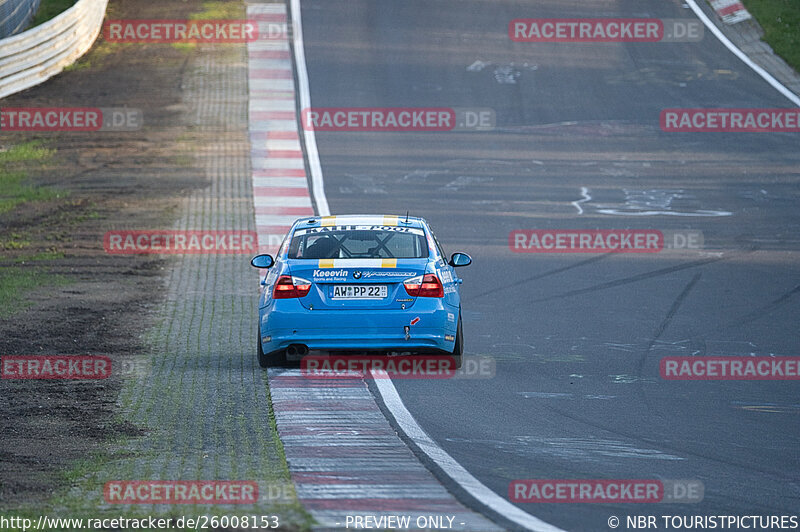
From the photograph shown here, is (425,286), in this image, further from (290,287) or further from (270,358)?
(270,358)

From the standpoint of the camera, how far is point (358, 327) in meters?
11.1

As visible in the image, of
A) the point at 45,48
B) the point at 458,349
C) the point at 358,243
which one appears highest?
the point at 45,48

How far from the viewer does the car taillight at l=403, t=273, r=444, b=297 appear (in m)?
11.2

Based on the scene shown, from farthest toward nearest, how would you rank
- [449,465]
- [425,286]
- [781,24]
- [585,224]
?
1. [781,24]
2. [585,224]
3. [425,286]
4. [449,465]

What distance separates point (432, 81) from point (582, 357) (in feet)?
61.3

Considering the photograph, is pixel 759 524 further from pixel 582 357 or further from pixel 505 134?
pixel 505 134

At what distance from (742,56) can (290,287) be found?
24421 mm

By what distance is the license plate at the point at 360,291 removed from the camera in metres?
11.2

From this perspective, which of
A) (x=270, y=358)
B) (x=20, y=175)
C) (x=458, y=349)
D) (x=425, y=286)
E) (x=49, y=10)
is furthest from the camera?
(x=49, y=10)

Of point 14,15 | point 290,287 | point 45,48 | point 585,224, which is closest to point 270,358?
point 290,287

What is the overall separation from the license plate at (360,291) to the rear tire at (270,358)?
31.7 inches

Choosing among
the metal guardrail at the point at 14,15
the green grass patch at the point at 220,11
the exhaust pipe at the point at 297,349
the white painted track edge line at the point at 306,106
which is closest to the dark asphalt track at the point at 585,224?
the white painted track edge line at the point at 306,106

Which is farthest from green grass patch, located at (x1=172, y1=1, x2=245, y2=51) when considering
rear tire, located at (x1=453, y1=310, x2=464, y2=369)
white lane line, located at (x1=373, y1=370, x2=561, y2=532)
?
white lane line, located at (x1=373, y1=370, x2=561, y2=532)

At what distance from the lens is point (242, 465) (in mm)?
8070
